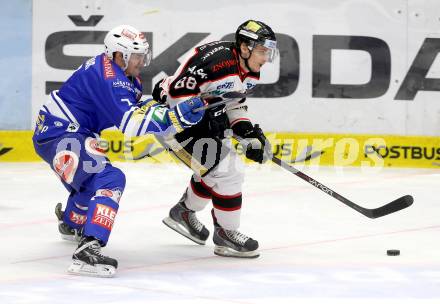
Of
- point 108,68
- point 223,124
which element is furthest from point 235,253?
point 108,68

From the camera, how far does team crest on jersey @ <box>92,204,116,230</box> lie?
15.1ft

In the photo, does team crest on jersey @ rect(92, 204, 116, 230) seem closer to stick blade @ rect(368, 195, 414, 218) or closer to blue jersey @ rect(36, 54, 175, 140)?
blue jersey @ rect(36, 54, 175, 140)

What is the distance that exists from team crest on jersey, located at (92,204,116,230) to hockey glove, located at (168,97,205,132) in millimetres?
463

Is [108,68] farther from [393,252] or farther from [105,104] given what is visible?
[393,252]

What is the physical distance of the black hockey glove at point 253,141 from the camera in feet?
16.5

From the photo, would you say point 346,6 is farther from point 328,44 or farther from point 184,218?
point 184,218

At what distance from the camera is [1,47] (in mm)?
8594

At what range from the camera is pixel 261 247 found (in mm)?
5406

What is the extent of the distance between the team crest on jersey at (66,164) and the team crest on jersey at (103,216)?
325 mm

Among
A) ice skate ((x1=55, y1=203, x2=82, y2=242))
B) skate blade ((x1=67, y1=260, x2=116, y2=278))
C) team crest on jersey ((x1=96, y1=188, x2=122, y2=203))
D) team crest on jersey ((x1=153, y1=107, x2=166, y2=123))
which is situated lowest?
ice skate ((x1=55, y1=203, x2=82, y2=242))

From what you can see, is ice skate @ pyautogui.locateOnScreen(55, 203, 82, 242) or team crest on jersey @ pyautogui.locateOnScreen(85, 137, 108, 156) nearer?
team crest on jersey @ pyautogui.locateOnScreen(85, 137, 108, 156)

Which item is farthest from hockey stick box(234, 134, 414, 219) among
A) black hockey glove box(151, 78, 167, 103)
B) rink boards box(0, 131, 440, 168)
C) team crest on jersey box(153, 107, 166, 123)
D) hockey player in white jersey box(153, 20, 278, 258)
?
rink boards box(0, 131, 440, 168)

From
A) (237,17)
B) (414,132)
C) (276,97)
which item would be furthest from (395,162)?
(237,17)

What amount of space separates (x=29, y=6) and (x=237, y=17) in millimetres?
1666
